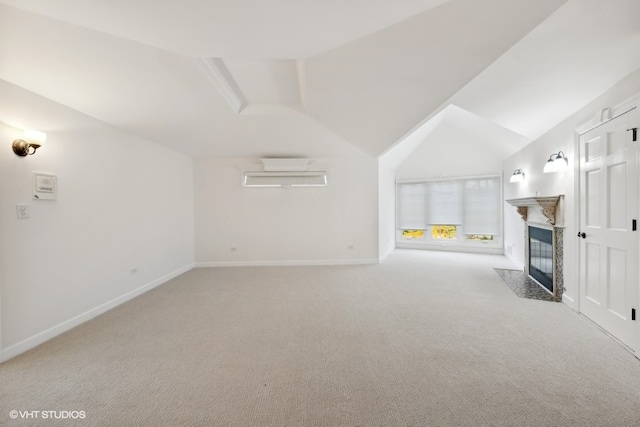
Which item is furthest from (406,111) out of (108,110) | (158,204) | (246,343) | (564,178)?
(158,204)

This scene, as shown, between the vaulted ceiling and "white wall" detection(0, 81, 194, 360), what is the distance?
10.5 inches

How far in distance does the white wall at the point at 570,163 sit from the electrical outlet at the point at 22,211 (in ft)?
17.5

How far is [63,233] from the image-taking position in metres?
2.74

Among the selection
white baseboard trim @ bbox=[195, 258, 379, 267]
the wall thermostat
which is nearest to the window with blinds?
white baseboard trim @ bbox=[195, 258, 379, 267]

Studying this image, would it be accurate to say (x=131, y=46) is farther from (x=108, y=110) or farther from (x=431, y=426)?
(x=431, y=426)

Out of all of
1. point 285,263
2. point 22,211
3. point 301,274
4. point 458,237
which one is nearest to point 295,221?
point 285,263

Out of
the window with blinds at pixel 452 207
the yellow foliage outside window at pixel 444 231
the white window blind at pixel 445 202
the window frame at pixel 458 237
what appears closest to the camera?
the window frame at pixel 458 237

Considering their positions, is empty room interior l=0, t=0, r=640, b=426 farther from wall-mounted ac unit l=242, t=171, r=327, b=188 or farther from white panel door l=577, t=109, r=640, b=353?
wall-mounted ac unit l=242, t=171, r=327, b=188

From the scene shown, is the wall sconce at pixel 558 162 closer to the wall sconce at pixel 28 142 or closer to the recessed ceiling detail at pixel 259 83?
the recessed ceiling detail at pixel 259 83

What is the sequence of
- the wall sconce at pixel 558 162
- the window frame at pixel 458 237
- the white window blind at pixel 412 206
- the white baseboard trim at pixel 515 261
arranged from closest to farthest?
1. the wall sconce at pixel 558 162
2. the white baseboard trim at pixel 515 261
3. the window frame at pixel 458 237
4. the white window blind at pixel 412 206

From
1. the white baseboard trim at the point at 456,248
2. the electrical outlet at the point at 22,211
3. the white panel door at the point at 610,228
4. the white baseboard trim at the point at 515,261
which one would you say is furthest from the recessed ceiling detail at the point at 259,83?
the white baseboard trim at the point at 456,248

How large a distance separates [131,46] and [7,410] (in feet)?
9.00

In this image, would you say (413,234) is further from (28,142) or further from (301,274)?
(28,142)

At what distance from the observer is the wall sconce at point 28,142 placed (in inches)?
90.6
